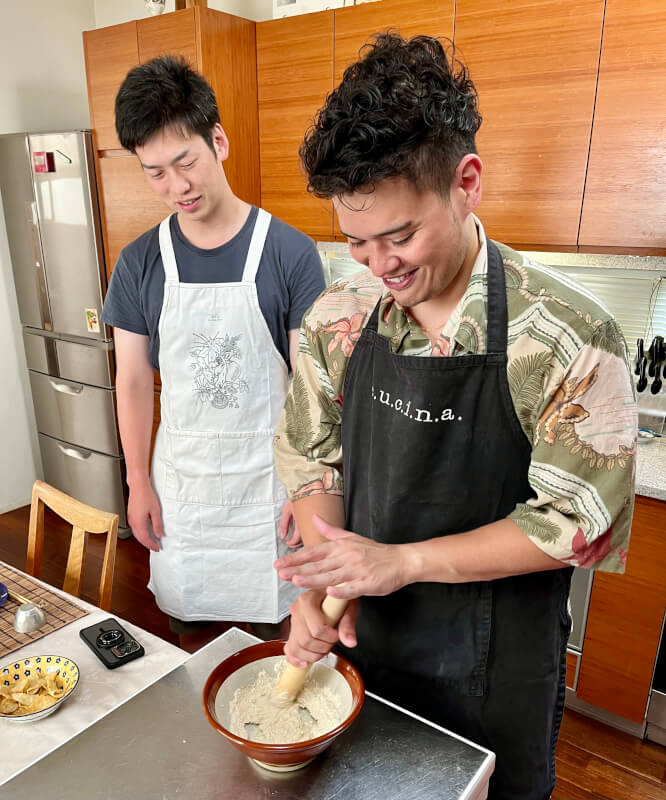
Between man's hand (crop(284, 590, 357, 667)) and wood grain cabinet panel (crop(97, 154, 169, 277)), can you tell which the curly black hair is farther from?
wood grain cabinet panel (crop(97, 154, 169, 277))

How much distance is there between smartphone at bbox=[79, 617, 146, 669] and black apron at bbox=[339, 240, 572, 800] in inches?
16.9

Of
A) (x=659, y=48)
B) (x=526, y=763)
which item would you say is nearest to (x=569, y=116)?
(x=659, y=48)

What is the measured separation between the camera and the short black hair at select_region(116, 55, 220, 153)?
4.34 feet

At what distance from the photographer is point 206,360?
1539mm

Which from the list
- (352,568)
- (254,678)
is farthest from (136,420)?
(352,568)

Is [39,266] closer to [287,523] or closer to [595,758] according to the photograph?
[287,523]

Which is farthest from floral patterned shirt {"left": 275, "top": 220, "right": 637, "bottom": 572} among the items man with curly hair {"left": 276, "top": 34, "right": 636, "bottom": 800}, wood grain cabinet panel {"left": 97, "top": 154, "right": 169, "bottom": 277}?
wood grain cabinet panel {"left": 97, "top": 154, "right": 169, "bottom": 277}

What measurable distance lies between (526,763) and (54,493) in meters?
1.26

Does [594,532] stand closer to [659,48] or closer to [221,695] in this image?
[221,695]

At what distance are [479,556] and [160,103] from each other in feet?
3.60

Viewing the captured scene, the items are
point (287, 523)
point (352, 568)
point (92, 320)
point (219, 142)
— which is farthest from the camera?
point (92, 320)

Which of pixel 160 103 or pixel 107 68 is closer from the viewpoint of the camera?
pixel 160 103

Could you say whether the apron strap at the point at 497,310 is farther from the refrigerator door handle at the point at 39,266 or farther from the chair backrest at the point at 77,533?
the refrigerator door handle at the point at 39,266

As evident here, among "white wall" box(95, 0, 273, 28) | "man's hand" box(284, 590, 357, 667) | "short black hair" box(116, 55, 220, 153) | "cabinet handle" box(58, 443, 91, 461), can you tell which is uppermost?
"white wall" box(95, 0, 273, 28)
